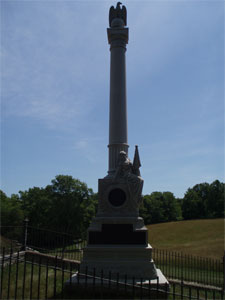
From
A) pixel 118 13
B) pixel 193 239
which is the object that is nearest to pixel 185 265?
pixel 118 13

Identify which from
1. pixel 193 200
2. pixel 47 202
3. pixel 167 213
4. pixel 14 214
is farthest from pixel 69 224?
pixel 193 200

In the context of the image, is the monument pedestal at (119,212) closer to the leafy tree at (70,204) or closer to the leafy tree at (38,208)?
the leafy tree at (70,204)

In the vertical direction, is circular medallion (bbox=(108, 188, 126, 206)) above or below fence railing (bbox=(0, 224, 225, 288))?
above

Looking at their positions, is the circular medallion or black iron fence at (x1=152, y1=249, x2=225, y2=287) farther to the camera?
black iron fence at (x1=152, y1=249, x2=225, y2=287)

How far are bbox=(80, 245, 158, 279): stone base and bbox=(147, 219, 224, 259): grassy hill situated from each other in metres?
12.9

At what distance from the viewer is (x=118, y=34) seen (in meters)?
14.0

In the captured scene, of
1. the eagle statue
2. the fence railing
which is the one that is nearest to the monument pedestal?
the eagle statue

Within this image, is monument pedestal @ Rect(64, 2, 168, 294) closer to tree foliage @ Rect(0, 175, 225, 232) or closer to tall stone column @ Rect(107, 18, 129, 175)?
tall stone column @ Rect(107, 18, 129, 175)

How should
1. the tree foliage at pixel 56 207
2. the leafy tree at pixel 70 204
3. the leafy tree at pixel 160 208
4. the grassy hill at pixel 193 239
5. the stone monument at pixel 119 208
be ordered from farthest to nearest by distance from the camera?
the leafy tree at pixel 160 208 < the leafy tree at pixel 70 204 < the tree foliage at pixel 56 207 < the grassy hill at pixel 193 239 < the stone monument at pixel 119 208

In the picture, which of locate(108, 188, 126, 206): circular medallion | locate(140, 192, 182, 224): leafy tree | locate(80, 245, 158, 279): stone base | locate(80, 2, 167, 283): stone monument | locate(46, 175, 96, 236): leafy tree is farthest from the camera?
locate(140, 192, 182, 224): leafy tree

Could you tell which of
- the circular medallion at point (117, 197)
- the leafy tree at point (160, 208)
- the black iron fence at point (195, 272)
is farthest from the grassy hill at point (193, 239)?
the leafy tree at point (160, 208)

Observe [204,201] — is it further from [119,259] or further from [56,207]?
[119,259]

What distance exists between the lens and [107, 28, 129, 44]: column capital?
14.1 m

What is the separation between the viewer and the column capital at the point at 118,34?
1406 cm
